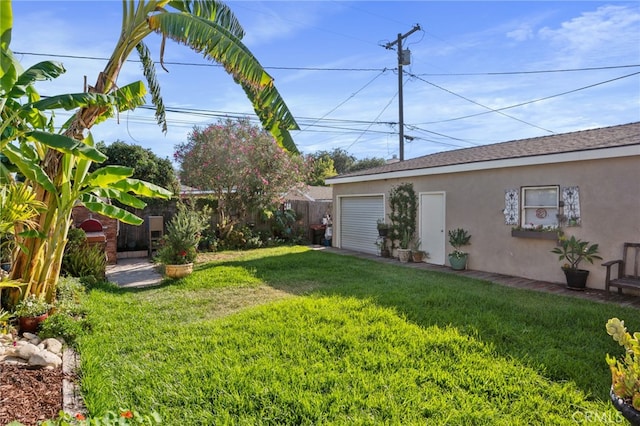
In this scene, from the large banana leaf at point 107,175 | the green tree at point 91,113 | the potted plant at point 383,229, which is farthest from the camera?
the potted plant at point 383,229

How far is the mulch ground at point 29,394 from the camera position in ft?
9.62

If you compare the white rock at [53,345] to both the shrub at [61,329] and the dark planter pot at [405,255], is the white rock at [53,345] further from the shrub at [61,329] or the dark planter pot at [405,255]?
the dark planter pot at [405,255]

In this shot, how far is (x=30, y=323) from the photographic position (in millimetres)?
4938

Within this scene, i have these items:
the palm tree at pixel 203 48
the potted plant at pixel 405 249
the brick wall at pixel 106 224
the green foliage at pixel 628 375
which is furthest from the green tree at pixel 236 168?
the green foliage at pixel 628 375

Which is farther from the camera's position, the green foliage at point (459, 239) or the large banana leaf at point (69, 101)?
the green foliage at point (459, 239)

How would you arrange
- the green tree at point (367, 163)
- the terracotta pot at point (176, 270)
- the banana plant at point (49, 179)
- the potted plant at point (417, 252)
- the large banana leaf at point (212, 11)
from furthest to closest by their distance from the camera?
the green tree at point (367, 163)
the potted plant at point (417, 252)
the terracotta pot at point (176, 270)
the large banana leaf at point (212, 11)
the banana plant at point (49, 179)

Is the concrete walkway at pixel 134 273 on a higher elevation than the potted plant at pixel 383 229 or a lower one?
lower

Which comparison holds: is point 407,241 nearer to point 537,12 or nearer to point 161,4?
point 537,12

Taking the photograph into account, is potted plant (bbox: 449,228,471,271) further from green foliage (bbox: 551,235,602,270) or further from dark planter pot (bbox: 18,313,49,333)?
dark planter pot (bbox: 18,313,49,333)

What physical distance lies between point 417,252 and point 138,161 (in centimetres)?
1415

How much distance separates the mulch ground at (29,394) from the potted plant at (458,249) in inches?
363

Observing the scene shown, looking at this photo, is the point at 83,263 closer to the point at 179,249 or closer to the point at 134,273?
the point at 134,273

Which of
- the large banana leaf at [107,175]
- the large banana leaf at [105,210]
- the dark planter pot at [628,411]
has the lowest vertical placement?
the dark planter pot at [628,411]

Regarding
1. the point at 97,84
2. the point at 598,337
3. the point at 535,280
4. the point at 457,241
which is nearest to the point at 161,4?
the point at 97,84
